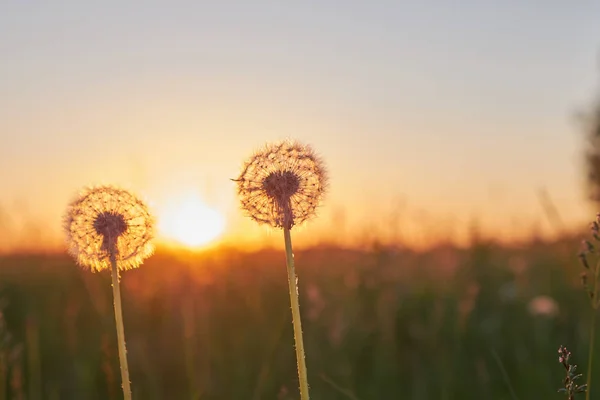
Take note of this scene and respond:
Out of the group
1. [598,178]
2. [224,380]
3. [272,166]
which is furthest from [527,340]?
[272,166]

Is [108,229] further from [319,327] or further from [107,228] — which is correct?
[319,327]

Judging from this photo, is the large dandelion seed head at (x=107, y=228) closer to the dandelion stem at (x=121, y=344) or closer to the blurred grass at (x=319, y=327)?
the dandelion stem at (x=121, y=344)

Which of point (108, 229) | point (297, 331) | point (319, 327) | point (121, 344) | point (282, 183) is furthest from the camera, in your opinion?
point (319, 327)

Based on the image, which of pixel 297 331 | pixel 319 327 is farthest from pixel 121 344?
pixel 319 327

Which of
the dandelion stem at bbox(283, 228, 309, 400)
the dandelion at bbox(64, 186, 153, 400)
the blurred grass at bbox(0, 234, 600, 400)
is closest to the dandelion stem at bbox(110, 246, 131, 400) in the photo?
the dandelion at bbox(64, 186, 153, 400)

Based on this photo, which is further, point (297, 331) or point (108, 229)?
point (108, 229)

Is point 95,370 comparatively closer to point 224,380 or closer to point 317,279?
point 224,380
